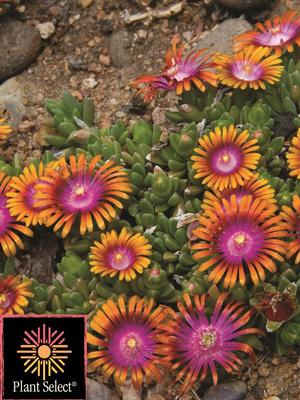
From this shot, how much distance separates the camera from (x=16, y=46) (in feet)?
16.6

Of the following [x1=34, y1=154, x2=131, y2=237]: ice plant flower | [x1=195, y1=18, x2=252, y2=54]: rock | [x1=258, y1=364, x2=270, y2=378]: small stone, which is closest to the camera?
[x1=258, y1=364, x2=270, y2=378]: small stone

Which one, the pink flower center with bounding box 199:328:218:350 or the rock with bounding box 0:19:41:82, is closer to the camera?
the pink flower center with bounding box 199:328:218:350

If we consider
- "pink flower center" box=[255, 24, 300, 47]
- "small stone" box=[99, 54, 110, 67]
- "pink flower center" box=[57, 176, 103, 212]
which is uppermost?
"small stone" box=[99, 54, 110, 67]

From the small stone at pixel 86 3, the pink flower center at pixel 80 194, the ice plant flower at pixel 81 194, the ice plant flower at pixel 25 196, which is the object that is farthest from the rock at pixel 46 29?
the pink flower center at pixel 80 194

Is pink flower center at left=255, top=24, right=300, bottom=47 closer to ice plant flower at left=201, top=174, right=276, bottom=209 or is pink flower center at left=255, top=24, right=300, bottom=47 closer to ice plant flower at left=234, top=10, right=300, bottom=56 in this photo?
ice plant flower at left=234, top=10, right=300, bottom=56

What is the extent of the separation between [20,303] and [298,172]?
4.92 feet

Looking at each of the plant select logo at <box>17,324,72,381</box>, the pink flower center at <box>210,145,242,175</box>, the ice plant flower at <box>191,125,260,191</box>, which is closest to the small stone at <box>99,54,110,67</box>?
the ice plant flower at <box>191,125,260,191</box>

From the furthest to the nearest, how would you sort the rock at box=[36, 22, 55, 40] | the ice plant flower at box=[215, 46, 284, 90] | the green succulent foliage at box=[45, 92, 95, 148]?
1. the rock at box=[36, 22, 55, 40]
2. the green succulent foliage at box=[45, 92, 95, 148]
3. the ice plant flower at box=[215, 46, 284, 90]

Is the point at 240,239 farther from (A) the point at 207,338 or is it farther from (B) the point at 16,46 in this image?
(B) the point at 16,46

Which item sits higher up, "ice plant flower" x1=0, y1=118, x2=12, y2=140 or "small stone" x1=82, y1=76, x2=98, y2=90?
"small stone" x1=82, y1=76, x2=98, y2=90

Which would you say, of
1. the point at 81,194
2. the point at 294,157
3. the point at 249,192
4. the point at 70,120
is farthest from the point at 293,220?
the point at 70,120

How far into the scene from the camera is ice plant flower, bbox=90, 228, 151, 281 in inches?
145

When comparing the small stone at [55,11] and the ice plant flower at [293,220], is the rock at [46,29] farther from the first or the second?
the ice plant flower at [293,220]

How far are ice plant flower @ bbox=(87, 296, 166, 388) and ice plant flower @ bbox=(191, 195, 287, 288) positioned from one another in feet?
1.16
